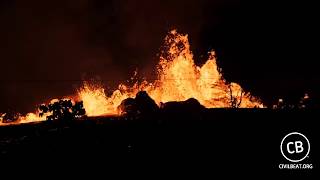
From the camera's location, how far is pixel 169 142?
23.3 meters

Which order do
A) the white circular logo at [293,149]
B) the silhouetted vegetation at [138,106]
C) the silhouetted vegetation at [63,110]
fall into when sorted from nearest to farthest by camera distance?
the white circular logo at [293,149] < the silhouetted vegetation at [63,110] < the silhouetted vegetation at [138,106]

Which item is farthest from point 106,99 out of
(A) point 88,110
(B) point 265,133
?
(B) point 265,133

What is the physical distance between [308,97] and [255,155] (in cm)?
4006

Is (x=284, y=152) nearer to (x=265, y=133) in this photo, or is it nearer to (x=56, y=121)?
(x=265, y=133)

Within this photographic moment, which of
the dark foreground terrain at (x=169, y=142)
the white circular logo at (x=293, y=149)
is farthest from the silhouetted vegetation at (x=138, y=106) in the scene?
the white circular logo at (x=293, y=149)

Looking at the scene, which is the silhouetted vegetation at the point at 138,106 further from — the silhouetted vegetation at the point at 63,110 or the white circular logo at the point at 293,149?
the white circular logo at the point at 293,149

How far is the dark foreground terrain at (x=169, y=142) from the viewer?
20.3m

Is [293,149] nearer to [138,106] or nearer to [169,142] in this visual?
[169,142]

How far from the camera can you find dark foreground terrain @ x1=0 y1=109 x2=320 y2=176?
20.3 metres

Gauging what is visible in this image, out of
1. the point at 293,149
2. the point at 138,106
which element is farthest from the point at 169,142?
the point at 138,106

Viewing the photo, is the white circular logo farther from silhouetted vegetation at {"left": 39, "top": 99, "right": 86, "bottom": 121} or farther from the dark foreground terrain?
silhouetted vegetation at {"left": 39, "top": 99, "right": 86, "bottom": 121}

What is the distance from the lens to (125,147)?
22797 mm

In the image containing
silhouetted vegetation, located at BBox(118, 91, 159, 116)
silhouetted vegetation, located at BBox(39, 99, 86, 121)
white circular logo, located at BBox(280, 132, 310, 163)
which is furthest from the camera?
silhouetted vegetation, located at BBox(118, 91, 159, 116)

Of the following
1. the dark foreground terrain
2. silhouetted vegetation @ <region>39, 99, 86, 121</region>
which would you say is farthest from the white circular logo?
silhouetted vegetation @ <region>39, 99, 86, 121</region>
